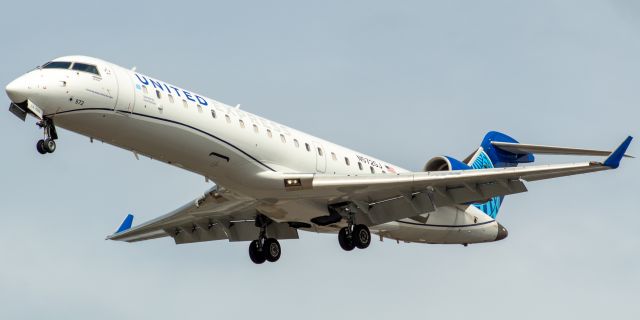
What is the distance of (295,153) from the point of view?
27562 mm

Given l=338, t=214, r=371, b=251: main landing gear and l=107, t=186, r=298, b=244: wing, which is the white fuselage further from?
l=107, t=186, r=298, b=244: wing

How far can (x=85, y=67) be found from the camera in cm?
2467

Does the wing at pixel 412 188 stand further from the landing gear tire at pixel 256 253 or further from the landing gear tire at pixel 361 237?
the landing gear tire at pixel 256 253

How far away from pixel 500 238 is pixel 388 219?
17.0 ft

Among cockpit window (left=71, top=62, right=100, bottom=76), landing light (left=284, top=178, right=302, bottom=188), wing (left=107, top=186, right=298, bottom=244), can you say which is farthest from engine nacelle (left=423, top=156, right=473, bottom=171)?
cockpit window (left=71, top=62, right=100, bottom=76)

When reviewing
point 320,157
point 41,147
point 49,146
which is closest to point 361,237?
point 320,157

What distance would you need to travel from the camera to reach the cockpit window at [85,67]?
24578 millimetres

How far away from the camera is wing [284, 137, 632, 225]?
26.9 m

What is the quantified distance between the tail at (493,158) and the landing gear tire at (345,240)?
18.2ft

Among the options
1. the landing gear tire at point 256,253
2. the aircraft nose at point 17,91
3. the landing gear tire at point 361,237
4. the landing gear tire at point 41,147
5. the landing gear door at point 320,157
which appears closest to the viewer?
the aircraft nose at point 17,91

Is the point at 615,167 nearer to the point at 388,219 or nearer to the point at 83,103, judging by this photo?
the point at 388,219

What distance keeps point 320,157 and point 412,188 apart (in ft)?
7.70

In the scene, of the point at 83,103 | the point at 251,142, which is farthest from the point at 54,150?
the point at 251,142

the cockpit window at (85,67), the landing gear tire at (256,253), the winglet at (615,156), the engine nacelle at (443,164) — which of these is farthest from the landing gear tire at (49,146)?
the winglet at (615,156)
